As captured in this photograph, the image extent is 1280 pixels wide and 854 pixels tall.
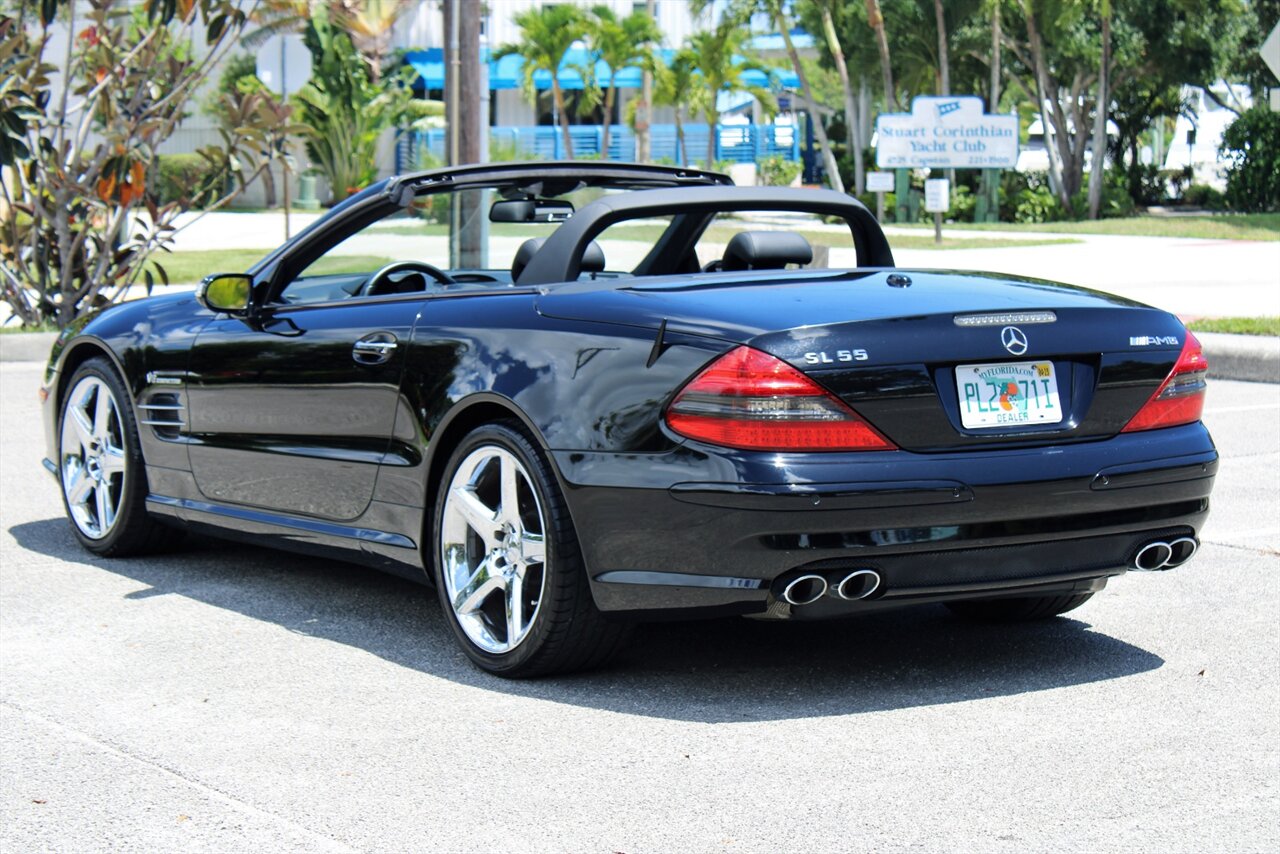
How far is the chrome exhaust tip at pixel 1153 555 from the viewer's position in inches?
196

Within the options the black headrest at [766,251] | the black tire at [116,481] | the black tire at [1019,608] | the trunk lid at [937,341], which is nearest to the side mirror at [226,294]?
the black tire at [116,481]

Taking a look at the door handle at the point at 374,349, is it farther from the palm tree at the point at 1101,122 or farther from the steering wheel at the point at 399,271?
the palm tree at the point at 1101,122

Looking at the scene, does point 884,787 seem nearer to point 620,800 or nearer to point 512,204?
point 620,800

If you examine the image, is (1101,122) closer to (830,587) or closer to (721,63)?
(721,63)

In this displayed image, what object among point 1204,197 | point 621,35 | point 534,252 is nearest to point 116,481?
point 534,252

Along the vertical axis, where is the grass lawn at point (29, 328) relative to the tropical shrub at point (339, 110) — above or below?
below

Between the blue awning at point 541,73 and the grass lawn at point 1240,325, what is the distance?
3350 cm

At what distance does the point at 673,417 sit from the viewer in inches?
183

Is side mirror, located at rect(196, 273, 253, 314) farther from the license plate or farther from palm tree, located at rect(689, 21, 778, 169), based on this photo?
palm tree, located at rect(689, 21, 778, 169)

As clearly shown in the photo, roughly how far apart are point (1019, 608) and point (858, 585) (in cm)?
132

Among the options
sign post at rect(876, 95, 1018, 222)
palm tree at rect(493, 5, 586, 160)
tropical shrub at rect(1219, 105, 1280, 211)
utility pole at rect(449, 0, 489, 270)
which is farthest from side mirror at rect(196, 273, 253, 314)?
palm tree at rect(493, 5, 586, 160)

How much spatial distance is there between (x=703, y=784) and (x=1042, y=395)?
1.43m

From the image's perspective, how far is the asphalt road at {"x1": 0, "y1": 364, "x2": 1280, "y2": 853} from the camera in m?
3.88

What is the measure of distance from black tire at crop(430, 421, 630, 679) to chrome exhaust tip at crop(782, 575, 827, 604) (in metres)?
0.55
